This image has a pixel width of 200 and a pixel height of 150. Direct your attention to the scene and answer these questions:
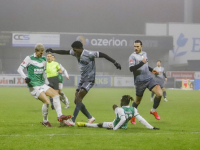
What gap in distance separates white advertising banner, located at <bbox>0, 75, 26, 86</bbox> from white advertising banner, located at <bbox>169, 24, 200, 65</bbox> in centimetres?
3123

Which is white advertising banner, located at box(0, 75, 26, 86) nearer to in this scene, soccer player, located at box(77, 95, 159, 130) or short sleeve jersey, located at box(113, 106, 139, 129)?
soccer player, located at box(77, 95, 159, 130)

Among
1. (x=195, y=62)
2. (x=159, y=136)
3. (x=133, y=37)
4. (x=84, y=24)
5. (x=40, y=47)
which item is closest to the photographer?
(x=159, y=136)

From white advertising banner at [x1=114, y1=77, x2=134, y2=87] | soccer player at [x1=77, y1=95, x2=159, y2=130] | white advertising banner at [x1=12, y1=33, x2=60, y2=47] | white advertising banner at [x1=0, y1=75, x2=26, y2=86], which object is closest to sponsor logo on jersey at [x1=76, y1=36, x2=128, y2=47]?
white advertising banner at [x1=12, y1=33, x2=60, y2=47]

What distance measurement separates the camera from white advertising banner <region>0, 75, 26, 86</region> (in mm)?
40312

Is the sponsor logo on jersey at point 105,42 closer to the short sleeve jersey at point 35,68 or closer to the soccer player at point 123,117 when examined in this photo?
the short sleeve jersey at point 35,68

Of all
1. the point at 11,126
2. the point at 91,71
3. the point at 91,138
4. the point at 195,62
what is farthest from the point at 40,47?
the point at 195,62

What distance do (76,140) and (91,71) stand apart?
8.93ft

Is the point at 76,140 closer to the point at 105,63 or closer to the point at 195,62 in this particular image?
the point at 195,62

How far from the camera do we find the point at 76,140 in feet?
22.6

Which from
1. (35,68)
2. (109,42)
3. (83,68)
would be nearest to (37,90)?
(35,68)

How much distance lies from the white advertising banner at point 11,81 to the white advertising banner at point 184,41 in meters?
31.2

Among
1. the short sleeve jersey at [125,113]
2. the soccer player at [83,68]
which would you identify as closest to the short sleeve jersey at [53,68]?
the soccer player at [83,68]

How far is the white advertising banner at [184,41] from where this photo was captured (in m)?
62.7

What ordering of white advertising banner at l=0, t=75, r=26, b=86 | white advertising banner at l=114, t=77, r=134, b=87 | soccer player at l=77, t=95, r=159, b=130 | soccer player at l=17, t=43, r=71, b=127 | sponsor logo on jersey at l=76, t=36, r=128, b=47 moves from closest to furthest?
soccer player at l=77, t=95, r=159, b=130 → soccer player at l=17, t=43, r=71, b=127 → white advertising banner at l=0, t=75, r=26, b=86 → white advertising banner at l=114, t=77, r=134, b=87 → sponsor logo on jersey at l=76, t=36, r=128, b=47
